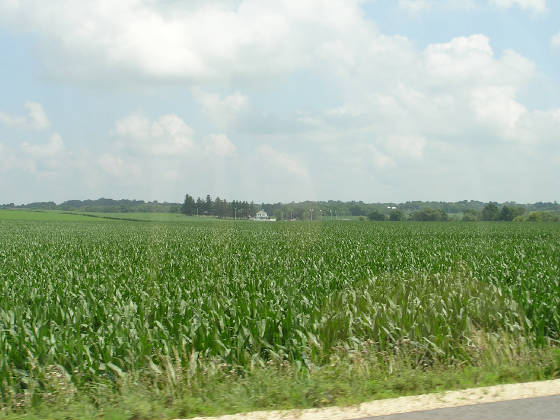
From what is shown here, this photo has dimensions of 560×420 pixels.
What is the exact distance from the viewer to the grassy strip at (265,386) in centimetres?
470

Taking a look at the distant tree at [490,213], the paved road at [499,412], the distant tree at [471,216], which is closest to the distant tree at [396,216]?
the distant tree at [471,216]

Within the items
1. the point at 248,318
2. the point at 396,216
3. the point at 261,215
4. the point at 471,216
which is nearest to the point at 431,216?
the point at 396,216

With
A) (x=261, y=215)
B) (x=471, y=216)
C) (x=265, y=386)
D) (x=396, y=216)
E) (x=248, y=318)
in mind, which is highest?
(x=471, y=216)

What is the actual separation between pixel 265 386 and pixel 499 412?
223 centimetres

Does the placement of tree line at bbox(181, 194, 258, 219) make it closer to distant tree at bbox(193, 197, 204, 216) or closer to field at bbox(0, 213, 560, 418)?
distant tree at bbox(193, 197, 204, 216)

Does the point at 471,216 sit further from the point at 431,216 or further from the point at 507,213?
the point at 431,216

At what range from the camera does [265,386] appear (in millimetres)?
5109

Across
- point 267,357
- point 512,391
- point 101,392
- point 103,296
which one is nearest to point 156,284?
point 103,296

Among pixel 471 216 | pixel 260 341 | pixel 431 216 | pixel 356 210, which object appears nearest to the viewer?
pixel 260 341

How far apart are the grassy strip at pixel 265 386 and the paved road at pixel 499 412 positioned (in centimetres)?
61

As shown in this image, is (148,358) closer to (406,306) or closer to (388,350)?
(388,350)

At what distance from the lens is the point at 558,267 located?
13.4m

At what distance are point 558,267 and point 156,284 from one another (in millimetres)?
10691

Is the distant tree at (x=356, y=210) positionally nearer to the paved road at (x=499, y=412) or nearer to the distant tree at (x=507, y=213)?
the distant tree at (x=507, y=213)
